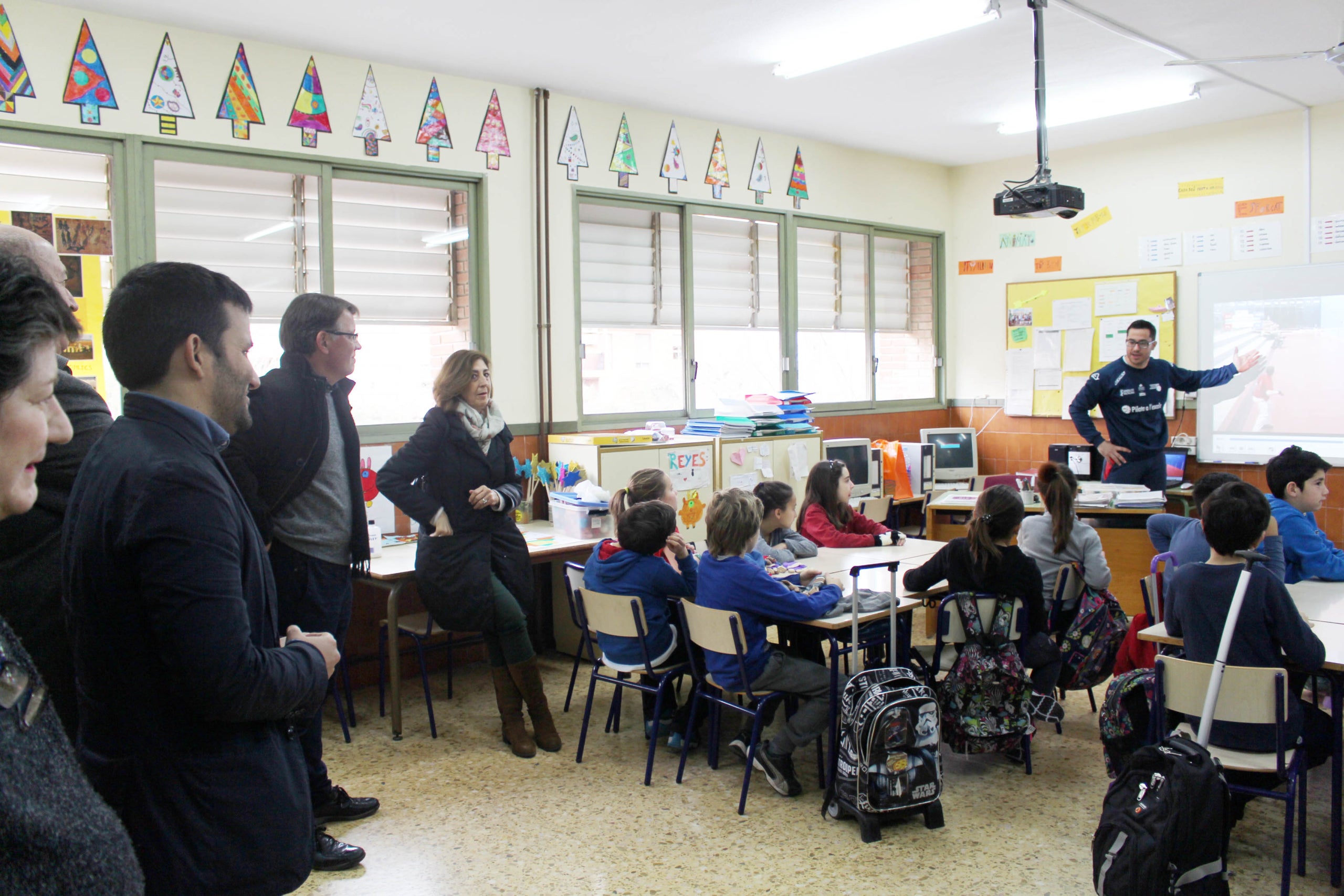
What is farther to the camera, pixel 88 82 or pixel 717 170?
pixel 717 170

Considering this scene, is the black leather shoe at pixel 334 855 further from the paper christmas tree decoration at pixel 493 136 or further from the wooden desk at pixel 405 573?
the paper christmas tree decoration at pixel 493 136

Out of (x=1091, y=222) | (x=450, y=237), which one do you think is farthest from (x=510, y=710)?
(x=1091, y=222)

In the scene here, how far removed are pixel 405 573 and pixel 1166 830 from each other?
9.14 ft

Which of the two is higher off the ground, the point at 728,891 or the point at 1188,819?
the point at 1188,819

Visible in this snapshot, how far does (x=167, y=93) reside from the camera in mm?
3912

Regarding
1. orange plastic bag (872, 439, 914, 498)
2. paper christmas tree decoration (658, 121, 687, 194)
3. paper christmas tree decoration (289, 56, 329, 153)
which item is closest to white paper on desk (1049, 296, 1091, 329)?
orange plastic bag (872, 439, 914, 498)

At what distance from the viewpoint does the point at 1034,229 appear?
696 cm

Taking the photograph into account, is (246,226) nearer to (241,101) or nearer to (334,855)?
(241,101)

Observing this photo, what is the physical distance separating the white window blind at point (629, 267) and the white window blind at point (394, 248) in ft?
2.53

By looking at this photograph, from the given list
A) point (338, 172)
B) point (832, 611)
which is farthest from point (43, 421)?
point (338, 172)

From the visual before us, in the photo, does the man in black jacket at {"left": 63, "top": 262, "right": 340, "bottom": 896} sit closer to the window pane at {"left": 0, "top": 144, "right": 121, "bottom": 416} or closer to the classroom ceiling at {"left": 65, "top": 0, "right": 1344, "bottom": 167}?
the window pane at {"left": 0, "top": 144, "right": 121, "bottom": 416}

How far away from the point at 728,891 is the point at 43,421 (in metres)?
2.27

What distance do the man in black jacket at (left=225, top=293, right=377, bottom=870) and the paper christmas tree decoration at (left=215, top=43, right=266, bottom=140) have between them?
5.45 feet

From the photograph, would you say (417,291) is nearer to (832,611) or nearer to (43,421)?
(832,611)
